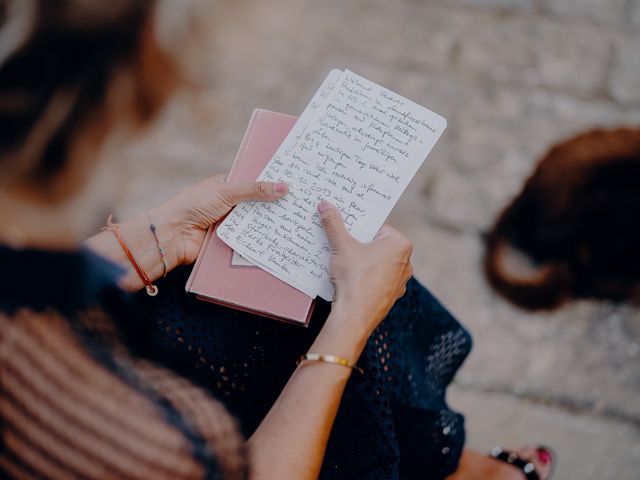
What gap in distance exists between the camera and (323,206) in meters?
0.96

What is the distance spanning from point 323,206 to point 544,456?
38.0 inches

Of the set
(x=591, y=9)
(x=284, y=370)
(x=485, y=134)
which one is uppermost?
(x=591, y=9)

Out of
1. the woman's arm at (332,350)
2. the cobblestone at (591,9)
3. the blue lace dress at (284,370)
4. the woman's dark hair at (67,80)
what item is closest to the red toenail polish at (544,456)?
the blue lace dress at (284,370)

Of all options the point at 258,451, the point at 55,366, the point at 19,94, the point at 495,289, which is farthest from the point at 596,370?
the point at 19,94

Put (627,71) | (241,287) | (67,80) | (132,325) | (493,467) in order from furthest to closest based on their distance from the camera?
1. (627,71)
2. (493,467)
3. (241,287)
4. (132,325)
5. (67,80)

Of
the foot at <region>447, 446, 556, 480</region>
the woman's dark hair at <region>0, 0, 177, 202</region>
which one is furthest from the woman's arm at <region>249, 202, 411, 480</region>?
the foot at <region>447, 446, 556, 480</region>

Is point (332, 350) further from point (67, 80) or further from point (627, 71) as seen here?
point (627, 71)

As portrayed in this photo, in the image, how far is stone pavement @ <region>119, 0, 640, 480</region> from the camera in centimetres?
166

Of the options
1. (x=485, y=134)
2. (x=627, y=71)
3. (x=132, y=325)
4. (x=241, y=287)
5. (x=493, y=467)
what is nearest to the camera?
(x=132, y=325)

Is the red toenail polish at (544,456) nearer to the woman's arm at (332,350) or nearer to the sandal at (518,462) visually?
the sandal at (518,462)

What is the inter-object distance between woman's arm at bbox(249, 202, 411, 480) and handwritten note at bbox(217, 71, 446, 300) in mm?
41

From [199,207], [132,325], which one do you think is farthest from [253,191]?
[132,325]

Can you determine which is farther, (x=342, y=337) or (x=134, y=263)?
(x=134, y=263)

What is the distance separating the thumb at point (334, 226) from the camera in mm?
938
